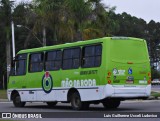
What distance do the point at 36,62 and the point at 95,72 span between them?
494 centimetres

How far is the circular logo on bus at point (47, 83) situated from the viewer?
24062mm

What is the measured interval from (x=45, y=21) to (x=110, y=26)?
26.0 ft

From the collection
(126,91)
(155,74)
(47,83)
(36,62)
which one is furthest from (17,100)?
(155,74)

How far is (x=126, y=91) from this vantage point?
69.4 feet

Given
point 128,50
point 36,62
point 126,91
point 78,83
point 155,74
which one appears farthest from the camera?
point 155,74

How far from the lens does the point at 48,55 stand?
24.3m

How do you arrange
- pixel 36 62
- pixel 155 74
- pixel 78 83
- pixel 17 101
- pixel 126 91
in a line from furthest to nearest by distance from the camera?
1. pixel 155 74
2. pixel 17 101
3. pixel 36 62
4. pixel 78 83
5. pixel 126 91

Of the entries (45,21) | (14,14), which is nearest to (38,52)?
(45,21)

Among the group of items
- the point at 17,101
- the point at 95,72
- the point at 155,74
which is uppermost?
the point at 155,74

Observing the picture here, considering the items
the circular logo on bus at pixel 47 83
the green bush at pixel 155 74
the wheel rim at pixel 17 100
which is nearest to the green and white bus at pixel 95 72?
the circular logo on bus at pixel 47 83

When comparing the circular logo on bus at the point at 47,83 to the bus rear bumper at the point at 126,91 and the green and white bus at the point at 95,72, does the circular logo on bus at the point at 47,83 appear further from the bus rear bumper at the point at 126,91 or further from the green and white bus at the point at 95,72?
the bus rear bumper at the point at 126,91

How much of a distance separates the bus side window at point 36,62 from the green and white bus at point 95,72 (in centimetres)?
5

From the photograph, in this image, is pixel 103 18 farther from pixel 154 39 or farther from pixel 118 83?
pixel 154 39

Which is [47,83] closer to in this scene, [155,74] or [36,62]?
[36,62]
